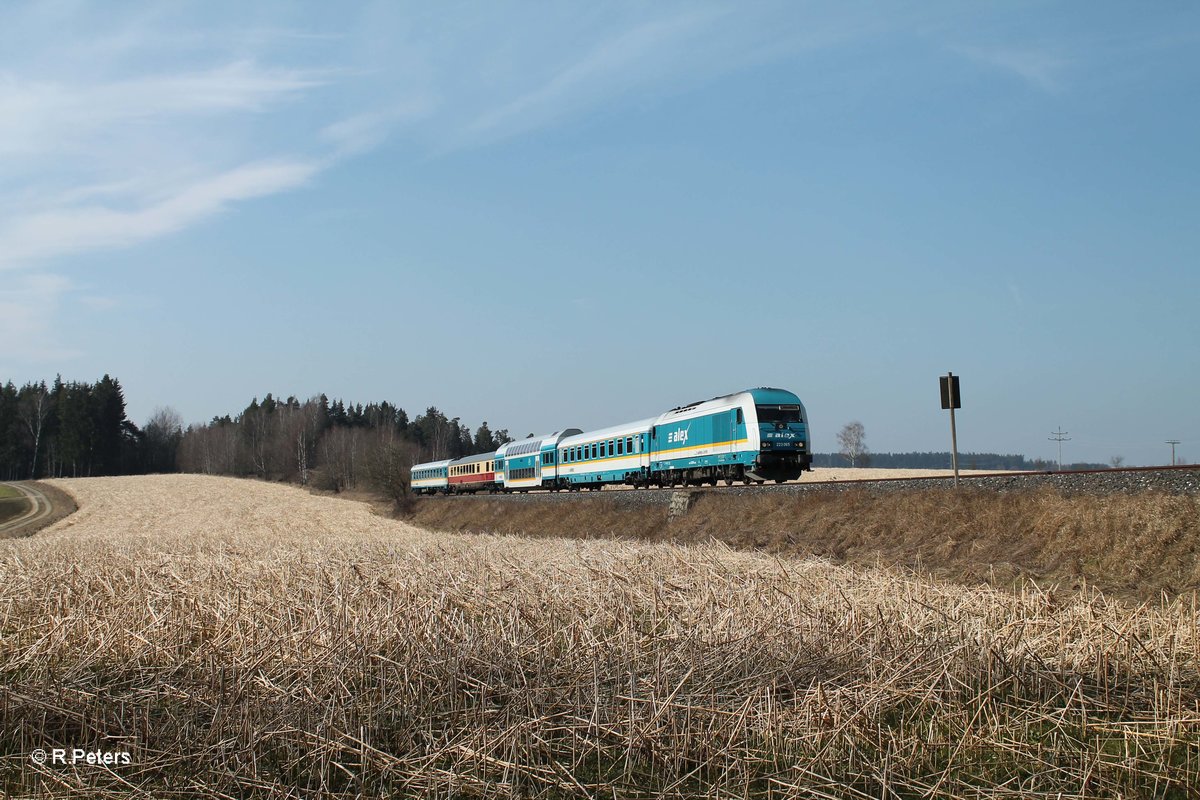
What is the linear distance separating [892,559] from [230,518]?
38.9 metres

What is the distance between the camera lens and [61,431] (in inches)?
4163

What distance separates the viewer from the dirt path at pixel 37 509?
42000 millimetres

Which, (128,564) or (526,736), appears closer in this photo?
(526,736)

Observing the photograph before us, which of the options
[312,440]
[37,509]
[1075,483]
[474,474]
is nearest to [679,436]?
[1075,483]

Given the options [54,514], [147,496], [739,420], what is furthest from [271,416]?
[739,420]

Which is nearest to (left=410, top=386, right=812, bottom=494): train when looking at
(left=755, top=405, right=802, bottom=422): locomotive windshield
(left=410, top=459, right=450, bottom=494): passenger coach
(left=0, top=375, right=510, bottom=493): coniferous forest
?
(left=755, top=405, right=802, bottom=422): locomotive windshield

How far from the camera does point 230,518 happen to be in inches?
1850

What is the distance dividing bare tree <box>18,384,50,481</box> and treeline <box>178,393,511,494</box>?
25403mm

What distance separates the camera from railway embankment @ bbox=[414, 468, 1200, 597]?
46.6 feet

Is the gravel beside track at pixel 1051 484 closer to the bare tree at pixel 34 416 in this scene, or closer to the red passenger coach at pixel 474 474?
the red passenger coach at pixel 474 474

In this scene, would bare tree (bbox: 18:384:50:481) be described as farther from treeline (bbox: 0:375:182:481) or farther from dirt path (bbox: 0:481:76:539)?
dirt path (bbox: 0:481:76:539)

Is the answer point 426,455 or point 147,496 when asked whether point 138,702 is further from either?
point 426,455

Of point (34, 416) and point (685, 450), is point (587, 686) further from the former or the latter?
point (34, 416)

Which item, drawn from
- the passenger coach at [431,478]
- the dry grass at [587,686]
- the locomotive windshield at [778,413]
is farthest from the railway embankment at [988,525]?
the passenger coach at [431,478]
